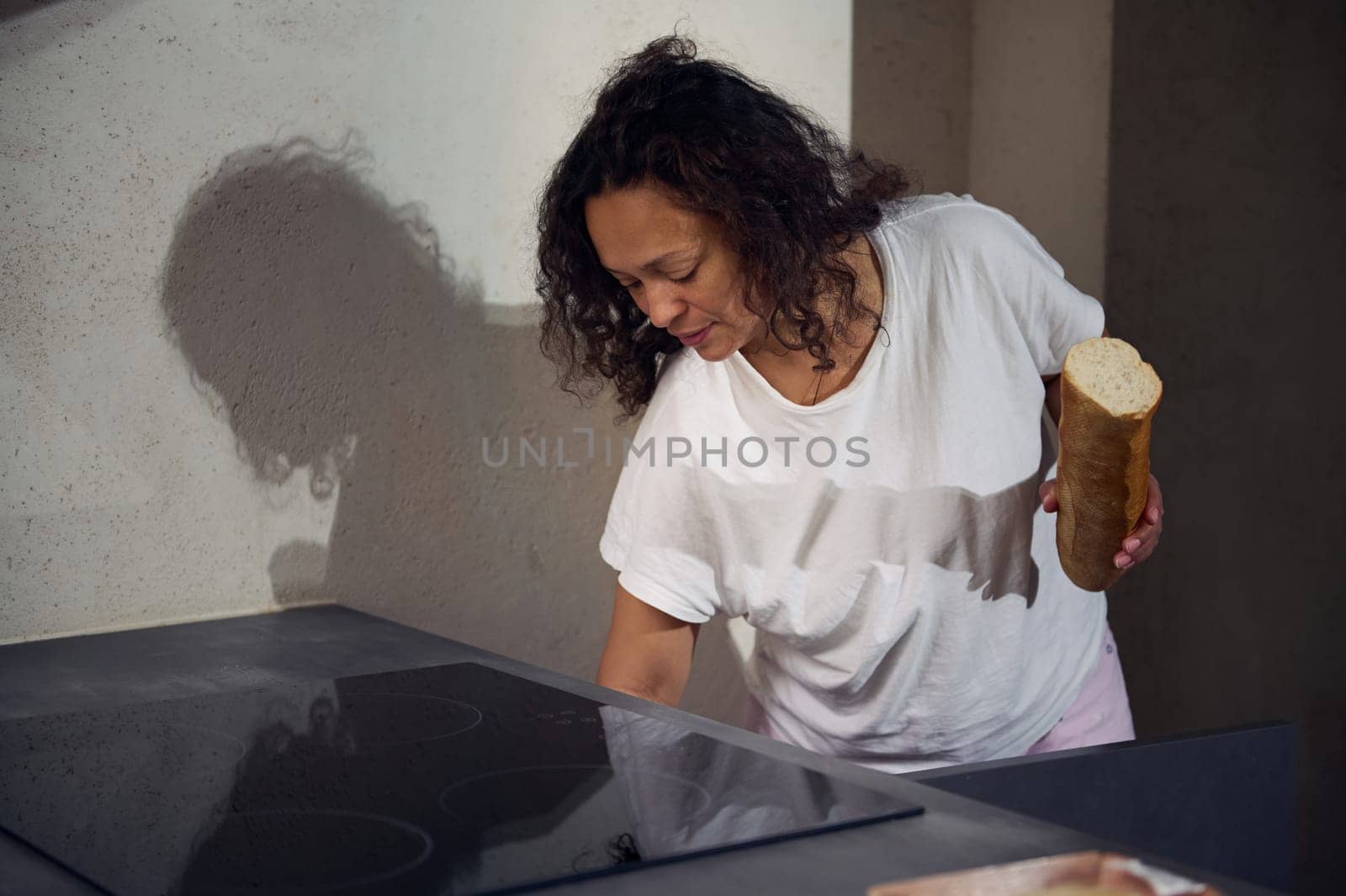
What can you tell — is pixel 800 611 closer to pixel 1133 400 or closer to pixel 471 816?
pixel 1133 400

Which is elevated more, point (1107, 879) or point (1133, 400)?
point (1133, 400)

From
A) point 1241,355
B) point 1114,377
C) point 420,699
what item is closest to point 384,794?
point 420,699

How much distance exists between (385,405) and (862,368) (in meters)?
0.65

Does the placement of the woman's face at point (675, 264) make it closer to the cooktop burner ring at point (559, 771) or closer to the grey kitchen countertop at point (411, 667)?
the grey kitchen countertop at point (411, 667)

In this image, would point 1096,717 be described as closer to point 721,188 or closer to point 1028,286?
point 1028,286

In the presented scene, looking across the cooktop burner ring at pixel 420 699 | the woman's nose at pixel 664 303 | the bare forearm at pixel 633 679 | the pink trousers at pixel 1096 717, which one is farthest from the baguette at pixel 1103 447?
the cooktop burner ring at pixel 420 699

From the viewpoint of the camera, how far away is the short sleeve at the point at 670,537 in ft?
5.11

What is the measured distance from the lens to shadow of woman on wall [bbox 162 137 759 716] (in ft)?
5.37

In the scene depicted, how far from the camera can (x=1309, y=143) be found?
233 centimetres

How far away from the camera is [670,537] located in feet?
5.16

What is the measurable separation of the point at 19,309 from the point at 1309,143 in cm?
205

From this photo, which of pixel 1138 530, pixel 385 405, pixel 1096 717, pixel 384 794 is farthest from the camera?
pixel 385 405

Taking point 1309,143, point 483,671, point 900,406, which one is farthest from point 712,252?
point 1309,143

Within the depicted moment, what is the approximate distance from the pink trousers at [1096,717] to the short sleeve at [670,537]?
0.43m
